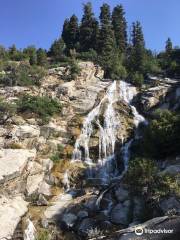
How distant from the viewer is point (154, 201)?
22.2m

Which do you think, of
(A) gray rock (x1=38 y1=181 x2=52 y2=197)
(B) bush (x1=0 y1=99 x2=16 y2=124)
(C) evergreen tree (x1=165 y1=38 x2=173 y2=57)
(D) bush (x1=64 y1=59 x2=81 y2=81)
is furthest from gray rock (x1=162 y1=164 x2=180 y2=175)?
(C) evergreen tree (x1=165 y1=38 x2=173 y2=57)

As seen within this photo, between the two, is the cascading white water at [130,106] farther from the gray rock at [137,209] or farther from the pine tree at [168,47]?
the pine tree at [168,47]

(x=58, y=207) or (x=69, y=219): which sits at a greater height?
(x=58, y=207)

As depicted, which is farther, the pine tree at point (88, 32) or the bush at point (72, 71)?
the pine tree at point (88, 32)

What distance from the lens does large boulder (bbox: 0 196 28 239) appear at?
76.6 feet

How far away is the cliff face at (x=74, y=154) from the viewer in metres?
24.1

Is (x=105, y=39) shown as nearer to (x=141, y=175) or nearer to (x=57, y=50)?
(x=57, y=50)

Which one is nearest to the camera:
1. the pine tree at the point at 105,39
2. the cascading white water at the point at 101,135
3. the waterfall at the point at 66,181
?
the waterfall at the point at 66,181

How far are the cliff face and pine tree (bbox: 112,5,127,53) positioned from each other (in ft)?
57.7

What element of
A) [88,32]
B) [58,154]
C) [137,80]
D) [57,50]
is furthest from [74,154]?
[88,32]

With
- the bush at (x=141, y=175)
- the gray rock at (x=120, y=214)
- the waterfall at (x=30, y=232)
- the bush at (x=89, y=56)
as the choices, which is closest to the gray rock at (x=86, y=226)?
the gray rock at (x=120, y=214)

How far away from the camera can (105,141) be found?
1368 inches

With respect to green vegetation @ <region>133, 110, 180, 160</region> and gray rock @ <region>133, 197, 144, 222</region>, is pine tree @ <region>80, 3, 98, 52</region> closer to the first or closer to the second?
green vegetation @ <region>133, 110, 180, 160</region>

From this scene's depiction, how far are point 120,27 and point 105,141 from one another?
116 feet
